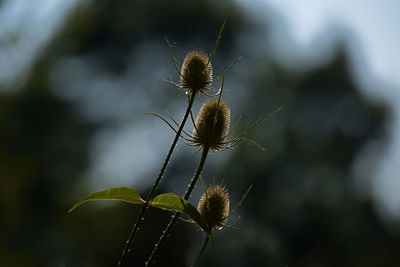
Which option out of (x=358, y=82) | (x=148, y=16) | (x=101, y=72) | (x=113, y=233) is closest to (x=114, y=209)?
(x=113, y=233)

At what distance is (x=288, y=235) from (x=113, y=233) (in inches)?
246

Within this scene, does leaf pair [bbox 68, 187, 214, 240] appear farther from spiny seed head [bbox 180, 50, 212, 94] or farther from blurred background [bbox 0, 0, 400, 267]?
blurred background [bbox 0, 0, 400, 267]

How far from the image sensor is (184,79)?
4.22 ft

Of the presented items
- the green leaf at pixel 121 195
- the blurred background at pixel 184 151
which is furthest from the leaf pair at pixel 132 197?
the blurred background at pixel 184 151

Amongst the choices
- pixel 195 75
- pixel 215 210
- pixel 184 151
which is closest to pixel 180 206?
pixel 215 210

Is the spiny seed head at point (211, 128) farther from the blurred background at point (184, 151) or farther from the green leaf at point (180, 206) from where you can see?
the blurred background at point (184, 151)

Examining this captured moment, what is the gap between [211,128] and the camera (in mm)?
1320

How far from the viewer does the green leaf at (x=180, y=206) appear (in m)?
1.00

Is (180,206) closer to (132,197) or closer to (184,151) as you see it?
(132,197)

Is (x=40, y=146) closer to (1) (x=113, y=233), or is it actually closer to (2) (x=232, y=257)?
(1) (x=113, y=233)

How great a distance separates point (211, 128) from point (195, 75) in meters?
0.16

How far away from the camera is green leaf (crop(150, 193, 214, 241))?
3.26 ft

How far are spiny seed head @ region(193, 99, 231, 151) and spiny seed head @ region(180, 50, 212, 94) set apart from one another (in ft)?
0.23

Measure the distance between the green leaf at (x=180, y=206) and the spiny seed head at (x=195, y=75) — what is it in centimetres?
34
